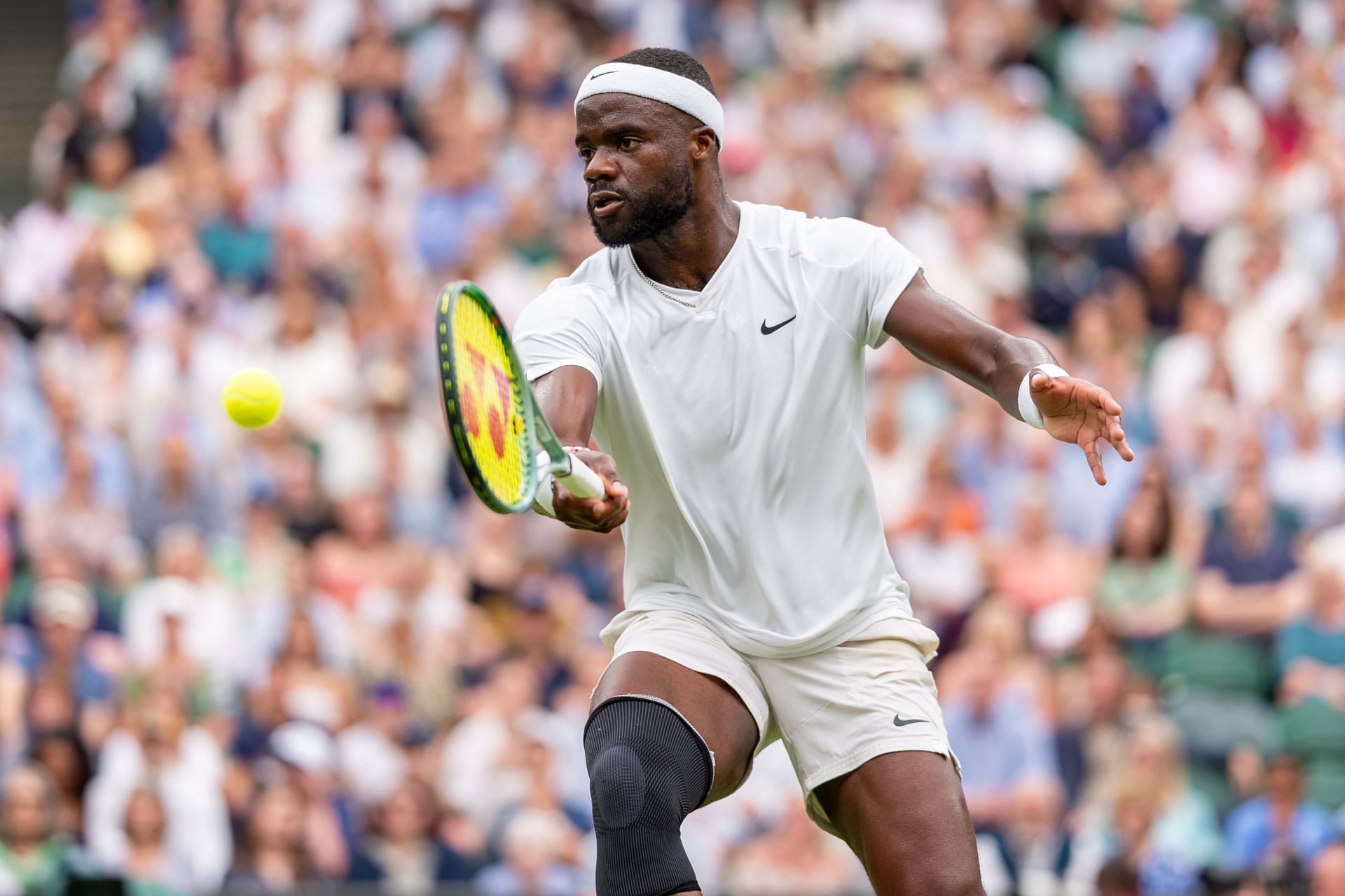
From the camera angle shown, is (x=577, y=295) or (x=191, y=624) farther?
(x=191, y=624)

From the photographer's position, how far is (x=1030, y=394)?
5.25m

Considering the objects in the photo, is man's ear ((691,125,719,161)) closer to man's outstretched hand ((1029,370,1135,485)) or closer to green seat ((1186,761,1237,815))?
man's outstretched hand ((1029,370,1135,485))

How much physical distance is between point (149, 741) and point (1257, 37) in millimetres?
9592

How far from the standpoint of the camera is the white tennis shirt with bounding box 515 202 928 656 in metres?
5.57

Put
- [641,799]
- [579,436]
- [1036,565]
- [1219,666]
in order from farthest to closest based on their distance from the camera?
[1036,565], [1219,666], [579,436], [641,799]

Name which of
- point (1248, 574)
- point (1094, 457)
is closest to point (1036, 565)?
point (1248, 574)

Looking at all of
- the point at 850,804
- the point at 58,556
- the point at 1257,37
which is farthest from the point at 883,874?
the point at 1257,37

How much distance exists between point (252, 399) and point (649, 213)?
88.9 inches

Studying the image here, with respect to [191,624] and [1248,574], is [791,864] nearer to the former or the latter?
[1248,574]

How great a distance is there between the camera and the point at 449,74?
15.3 m

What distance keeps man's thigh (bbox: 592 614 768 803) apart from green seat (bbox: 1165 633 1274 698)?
5524 millimetres

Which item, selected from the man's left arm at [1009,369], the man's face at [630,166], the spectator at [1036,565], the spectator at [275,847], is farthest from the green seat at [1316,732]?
the man's face at [630,166]

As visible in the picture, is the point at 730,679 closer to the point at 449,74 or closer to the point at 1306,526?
the point at 1306,526

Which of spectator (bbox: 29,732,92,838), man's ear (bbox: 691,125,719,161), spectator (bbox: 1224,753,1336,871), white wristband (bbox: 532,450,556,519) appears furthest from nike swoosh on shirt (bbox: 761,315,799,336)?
spectator (bbox: 29,732,92,838)
